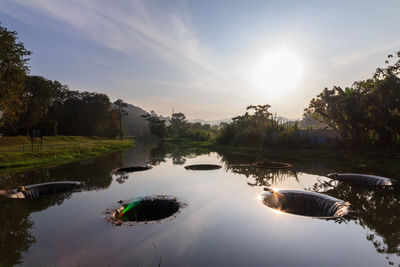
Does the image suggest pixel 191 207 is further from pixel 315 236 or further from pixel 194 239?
pixel 315 236

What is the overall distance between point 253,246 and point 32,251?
6992 millimetres

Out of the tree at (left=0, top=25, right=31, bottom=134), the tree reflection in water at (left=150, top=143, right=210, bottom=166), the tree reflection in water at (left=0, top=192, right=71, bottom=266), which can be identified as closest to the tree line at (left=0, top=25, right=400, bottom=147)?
the tree at (left=0, top=25, right=31, bottom=134)

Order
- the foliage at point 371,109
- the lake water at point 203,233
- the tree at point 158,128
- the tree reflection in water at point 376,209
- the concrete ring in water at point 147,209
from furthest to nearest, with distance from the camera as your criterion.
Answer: the tree at point 158,128 → the foliage at point 371,109 → the concrete ring in water at point 147,209 → the tree reflection in water at point 376,209 → the lake water at point 203,233

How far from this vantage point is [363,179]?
49.6 feet

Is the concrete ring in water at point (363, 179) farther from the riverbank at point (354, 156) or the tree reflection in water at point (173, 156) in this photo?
the tree reflection in water at point (173, 156)

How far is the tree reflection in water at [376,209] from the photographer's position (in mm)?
7254

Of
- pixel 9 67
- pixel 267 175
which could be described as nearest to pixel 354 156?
pixel 267 175

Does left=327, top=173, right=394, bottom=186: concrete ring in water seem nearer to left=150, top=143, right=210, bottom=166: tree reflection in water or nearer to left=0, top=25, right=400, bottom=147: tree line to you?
left=0, top=25, right=400, bottom=147: tree line

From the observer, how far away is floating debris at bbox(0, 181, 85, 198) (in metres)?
12.0

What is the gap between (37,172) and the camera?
704 inches

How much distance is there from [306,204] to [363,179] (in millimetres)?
7500

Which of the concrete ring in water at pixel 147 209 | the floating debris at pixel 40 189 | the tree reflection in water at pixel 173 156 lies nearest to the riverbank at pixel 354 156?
the tree reflection in water at pixel 173 156

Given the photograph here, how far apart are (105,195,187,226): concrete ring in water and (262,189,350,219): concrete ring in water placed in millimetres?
4945

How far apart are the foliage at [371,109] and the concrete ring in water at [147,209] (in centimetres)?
2383
